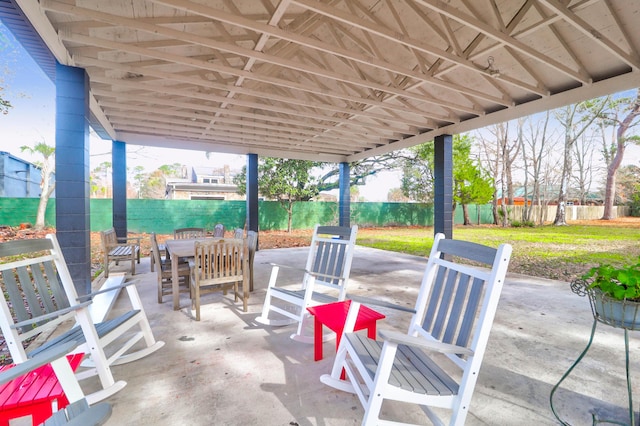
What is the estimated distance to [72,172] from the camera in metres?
3.40

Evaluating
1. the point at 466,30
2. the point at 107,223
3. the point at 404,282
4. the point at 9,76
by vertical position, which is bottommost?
the point at 404,282

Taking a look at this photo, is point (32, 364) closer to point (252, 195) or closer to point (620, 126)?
point (252, 195)

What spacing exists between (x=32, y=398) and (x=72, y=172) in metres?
3.03

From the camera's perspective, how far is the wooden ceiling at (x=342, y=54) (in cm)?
277

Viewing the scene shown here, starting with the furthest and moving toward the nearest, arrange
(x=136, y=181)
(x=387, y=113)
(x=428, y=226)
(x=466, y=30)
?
1. (x=136, y=181)
2. (x=428, y=226)
3. (x=387, y=113)
4. (x=466, y=30)

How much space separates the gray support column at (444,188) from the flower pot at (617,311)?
4708 millimetres

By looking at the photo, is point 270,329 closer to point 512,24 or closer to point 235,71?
point 235,71

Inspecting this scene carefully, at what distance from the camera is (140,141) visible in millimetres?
6680

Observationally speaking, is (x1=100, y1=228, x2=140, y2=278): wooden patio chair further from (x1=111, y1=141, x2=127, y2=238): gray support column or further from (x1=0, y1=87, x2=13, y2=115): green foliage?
(x1=0, y1=87, x2=13, y2=115): green foliage

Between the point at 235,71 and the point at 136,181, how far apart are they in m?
30.9

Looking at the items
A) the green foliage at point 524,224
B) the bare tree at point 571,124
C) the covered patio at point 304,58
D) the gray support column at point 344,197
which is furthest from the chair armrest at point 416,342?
the bare tree at point 571,124

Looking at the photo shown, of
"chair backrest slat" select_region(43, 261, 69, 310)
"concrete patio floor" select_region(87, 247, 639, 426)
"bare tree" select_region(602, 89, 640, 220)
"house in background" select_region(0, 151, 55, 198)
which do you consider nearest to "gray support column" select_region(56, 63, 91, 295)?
"concrete patio floor" select_region(87, 247, 639, 426)

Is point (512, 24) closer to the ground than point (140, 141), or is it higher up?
higher up

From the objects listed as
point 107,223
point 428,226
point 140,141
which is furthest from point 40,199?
point 428,226
